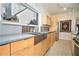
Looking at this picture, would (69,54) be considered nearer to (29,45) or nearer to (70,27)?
(70,27)

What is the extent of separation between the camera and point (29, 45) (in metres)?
1.77

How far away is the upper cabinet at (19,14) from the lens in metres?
1.61

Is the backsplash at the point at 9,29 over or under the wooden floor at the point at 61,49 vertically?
over

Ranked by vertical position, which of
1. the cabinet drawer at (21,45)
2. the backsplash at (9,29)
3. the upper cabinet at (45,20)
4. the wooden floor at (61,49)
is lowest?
the wooden floor at (61,49)

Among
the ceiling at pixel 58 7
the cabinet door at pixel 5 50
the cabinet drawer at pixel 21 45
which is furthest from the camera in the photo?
the ceiling at pixel 58 7

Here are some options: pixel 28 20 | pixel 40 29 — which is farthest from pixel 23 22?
pixel 40 29

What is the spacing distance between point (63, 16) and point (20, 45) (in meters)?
0.75

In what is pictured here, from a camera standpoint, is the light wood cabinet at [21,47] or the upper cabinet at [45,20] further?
the upper cabinet at [45,20]

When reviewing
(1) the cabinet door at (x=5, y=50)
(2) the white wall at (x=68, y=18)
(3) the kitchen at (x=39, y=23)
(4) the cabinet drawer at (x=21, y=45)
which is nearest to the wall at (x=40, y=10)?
(3) the kitchen at (x=39, y=23)

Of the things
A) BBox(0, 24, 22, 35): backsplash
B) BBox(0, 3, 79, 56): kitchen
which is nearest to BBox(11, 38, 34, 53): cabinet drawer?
BBox(0, 3, 79, 56): kitchen

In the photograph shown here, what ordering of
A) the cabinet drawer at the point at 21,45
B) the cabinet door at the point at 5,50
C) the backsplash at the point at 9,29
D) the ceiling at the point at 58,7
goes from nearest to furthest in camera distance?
the cabinet door at the point at 5,50 < the cabinet drawer at the point at 21,45 < the ceiling at the point at 58,7 < the backsplash at the point at 9,29

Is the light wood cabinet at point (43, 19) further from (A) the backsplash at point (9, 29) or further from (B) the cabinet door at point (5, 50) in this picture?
(B) the cabinet door at point (5, 50)

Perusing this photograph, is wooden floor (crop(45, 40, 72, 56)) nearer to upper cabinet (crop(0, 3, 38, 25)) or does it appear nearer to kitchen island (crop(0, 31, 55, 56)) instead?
kitchen island (crop(0, 31, 55, 56))

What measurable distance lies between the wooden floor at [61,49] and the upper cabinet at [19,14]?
0.48 m
